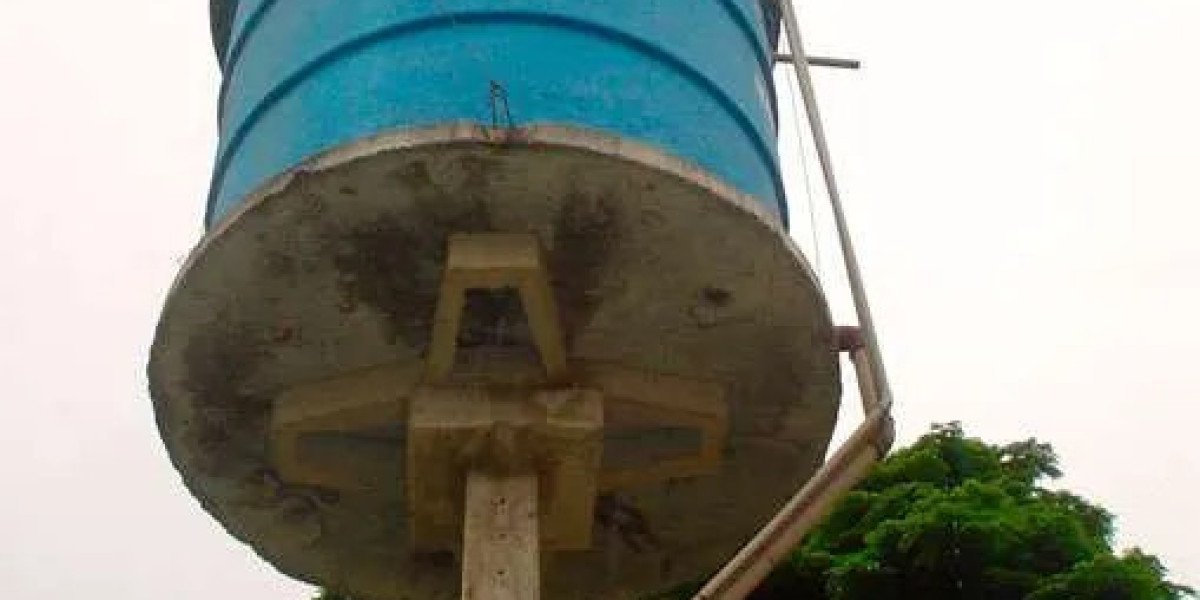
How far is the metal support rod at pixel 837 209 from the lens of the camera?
6336 mm

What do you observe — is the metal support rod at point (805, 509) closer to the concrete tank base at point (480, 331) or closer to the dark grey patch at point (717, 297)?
the concrete tank base at point (480, 331)

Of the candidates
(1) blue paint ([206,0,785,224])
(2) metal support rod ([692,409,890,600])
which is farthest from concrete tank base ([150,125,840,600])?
(2) metal support rod ([692,409,890,600])

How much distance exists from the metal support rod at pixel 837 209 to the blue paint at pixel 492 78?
215 millimetres

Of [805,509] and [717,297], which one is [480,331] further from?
[805,509]

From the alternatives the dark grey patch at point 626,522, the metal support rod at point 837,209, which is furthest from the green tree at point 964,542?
the metal support rod at point 837,209

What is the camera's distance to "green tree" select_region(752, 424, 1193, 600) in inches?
442

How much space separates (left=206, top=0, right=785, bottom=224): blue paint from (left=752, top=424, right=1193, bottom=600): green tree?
18.2 feet

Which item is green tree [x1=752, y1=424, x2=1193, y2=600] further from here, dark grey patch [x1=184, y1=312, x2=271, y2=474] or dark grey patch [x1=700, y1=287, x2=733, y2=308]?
dark grey patch [x1=184, y1=312, x2=271, y2=474]

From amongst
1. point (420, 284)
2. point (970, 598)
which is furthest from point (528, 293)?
point (970, 598)

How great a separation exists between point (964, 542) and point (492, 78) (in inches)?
275

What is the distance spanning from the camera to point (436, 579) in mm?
7582

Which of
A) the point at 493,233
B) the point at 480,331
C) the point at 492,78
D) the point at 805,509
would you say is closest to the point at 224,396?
the point at 480,331

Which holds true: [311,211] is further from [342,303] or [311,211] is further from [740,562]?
[740,562]

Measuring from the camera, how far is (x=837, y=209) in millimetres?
6625
